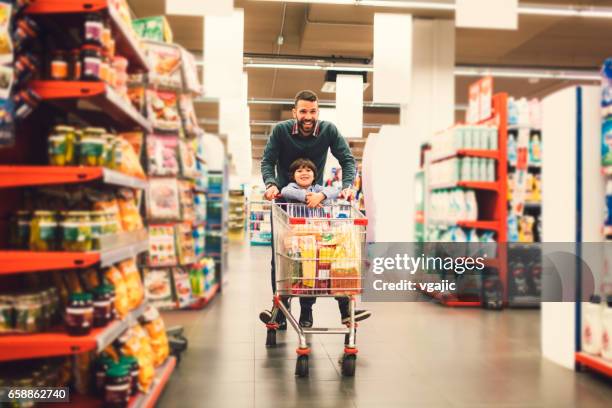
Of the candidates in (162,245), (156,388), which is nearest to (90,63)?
(156,388)

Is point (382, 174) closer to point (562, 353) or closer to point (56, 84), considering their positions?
point (562, 353)

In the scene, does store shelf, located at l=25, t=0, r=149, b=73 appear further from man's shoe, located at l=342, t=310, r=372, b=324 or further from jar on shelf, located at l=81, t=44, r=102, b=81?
man's shoe, located at l=342, t=310, r=372, b=324

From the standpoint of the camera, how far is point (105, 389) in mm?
2287

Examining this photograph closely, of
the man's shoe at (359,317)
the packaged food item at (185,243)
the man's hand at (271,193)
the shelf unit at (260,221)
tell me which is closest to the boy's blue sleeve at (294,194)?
the man's hand at (271,193)

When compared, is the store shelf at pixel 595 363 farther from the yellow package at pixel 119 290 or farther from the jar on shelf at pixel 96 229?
the jar on shelf at pixel 96 229

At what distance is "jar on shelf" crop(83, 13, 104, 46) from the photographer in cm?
202

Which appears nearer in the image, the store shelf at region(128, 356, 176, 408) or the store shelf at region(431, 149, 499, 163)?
the store shelf at region(128, 356, 176, 408)

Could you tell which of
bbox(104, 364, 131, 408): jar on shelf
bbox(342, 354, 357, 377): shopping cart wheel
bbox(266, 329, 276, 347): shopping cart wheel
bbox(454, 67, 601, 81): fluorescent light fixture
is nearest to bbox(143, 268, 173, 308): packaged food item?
bbox(266, 329, 276, 347): shopping cart wheel

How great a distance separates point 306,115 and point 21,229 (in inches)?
76.3

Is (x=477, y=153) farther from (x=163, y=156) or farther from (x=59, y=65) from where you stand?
(x=59, y=65)

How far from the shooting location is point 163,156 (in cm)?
395

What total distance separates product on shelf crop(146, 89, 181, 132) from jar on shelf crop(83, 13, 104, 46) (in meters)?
1.67

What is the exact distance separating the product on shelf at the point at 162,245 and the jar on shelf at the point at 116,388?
2.11 metres

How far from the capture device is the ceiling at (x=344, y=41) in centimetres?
439
